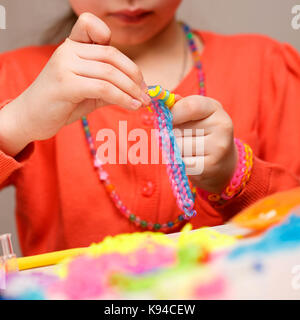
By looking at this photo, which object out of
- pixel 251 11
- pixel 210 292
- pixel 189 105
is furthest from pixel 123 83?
pixel 251 11

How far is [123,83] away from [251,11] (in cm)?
30

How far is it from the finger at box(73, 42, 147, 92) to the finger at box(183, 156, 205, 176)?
0.24 feet

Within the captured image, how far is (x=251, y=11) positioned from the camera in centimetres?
57

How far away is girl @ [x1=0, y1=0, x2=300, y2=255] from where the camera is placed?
0.34 m

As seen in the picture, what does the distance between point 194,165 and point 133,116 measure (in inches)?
4.6

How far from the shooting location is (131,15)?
0.41 metres

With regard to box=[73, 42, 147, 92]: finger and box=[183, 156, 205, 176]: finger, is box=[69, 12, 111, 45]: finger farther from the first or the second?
box=[183, 156, 205, 176]: finger

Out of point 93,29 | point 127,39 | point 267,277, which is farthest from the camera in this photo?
point 127,39
